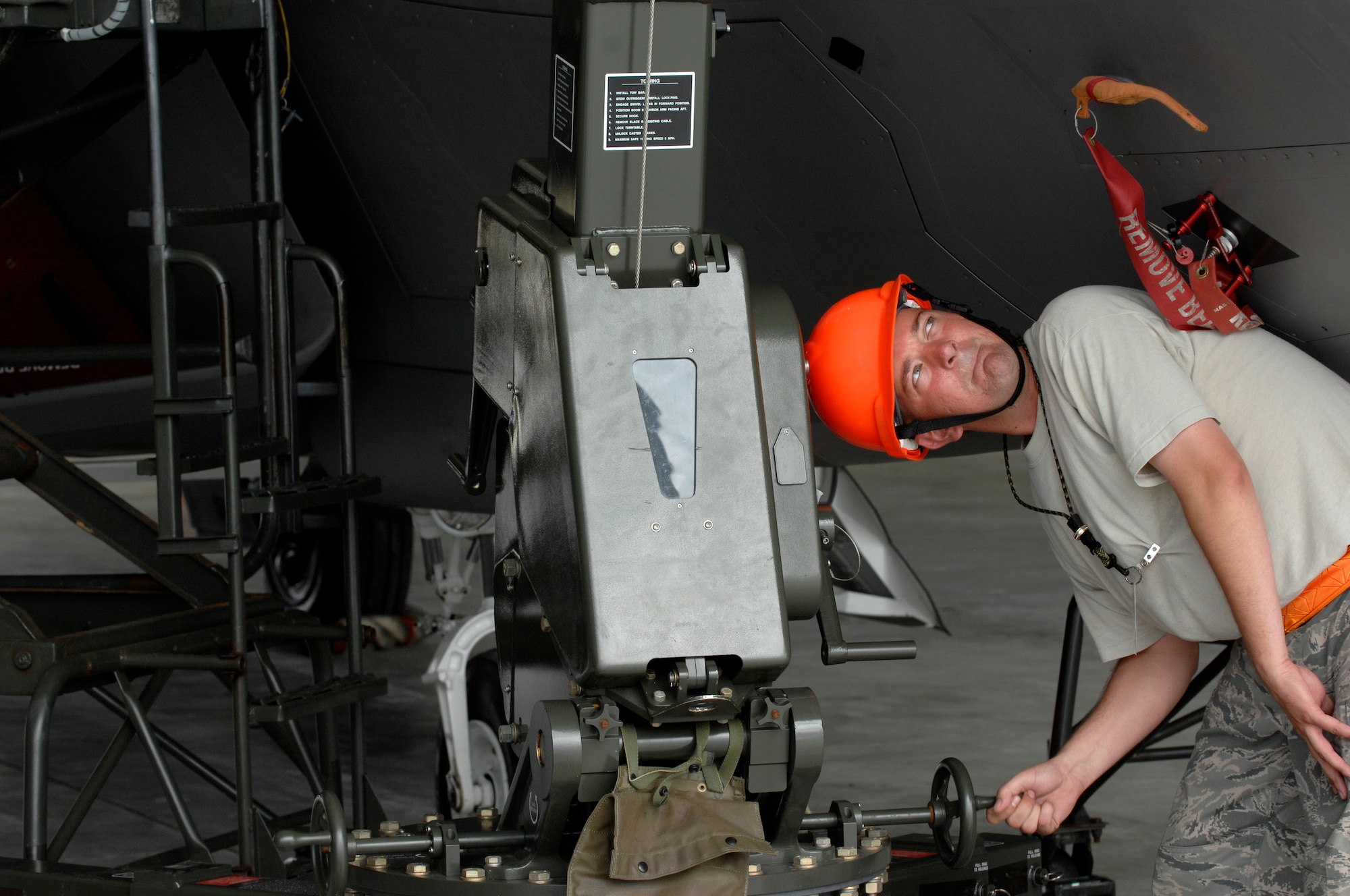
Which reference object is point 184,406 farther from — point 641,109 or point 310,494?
point 641,109

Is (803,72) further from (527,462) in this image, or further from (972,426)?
(527,462)

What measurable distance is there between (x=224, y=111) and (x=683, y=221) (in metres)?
2.67

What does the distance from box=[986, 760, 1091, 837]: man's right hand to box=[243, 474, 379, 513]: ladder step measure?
1.77 metres

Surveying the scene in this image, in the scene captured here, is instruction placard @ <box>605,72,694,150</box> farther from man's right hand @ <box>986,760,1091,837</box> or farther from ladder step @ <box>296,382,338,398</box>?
ladder step @ <box>296,382,338,398</box>

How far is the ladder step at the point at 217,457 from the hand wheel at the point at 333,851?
1435 millimetres

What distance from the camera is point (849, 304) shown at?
7.95 feet

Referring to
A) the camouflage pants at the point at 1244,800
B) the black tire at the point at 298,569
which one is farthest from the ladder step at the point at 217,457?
the black tire at the point at 298,569

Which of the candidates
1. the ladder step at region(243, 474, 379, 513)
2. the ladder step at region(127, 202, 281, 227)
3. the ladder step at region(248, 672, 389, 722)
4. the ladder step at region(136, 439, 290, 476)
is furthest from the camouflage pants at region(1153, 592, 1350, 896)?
the ladder step at region(127, 202, 281, 227)

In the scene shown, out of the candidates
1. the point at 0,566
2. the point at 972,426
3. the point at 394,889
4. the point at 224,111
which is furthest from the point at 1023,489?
the point at 394,889

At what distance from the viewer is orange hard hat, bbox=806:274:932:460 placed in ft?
7.88

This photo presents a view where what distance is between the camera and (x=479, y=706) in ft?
14.5

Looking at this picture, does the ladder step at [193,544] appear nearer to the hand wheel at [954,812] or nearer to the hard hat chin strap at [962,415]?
the hard hat chin strap at [962,415]

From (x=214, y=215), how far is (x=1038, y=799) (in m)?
2.20

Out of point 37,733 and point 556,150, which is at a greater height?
point 556,150
